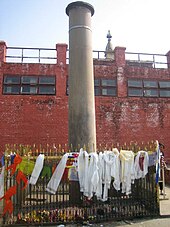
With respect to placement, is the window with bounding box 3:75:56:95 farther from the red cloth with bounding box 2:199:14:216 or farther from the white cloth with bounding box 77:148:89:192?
the red cloth with bounding box 2:199:14:216

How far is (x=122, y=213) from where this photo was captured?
759 cm

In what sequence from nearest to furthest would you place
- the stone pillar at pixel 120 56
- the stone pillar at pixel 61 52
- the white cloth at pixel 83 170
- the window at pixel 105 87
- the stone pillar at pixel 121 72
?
the white cloth at pixel 83 170 → the stone pillar at pixel 61 52 → the window at pixel 105 87 → the stone pillar at pixel 121 72 → the stone pillar at pixel 120 56

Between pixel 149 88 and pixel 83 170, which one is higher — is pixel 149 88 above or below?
above

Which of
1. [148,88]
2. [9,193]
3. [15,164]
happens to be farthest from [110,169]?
[148,88]

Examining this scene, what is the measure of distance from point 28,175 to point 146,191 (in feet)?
13.0

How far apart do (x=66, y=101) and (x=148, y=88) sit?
6.39 meters

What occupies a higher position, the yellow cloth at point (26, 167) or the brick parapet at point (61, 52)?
the brick parapet at point (61, 52)

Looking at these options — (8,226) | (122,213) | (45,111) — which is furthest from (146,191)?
(45,111)

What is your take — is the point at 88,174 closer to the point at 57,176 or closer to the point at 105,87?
the point at 57,176

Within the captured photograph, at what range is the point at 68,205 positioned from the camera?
8062 mm

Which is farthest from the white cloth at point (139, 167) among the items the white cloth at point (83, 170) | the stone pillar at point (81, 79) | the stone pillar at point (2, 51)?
the stone pillar at point (2, 51)

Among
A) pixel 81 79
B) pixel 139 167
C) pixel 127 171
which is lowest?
pixel 127 171

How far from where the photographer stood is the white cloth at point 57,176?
285 inches

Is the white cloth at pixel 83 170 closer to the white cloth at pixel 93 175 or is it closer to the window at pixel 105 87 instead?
the white cloth at pixel 93 175
